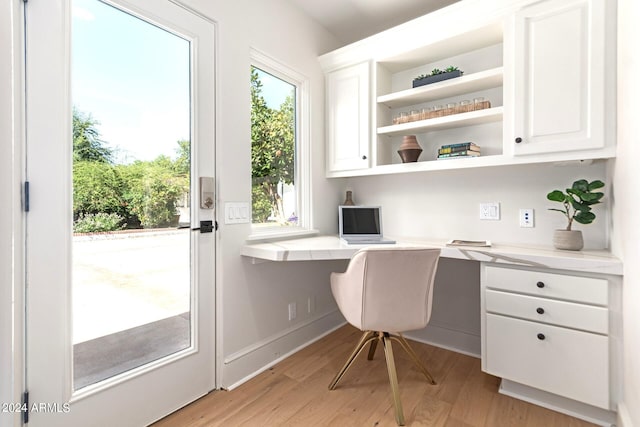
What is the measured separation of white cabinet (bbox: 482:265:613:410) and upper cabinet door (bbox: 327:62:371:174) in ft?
4.21

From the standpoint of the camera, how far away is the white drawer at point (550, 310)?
147 centimetres

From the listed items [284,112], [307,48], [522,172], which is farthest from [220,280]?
[522,172]

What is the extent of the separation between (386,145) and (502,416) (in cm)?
195

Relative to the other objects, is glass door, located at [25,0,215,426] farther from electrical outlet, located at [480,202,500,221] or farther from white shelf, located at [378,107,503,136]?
electrical outlet, located at [480,202,500,221]

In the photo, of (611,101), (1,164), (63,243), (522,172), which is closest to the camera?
(1,164)

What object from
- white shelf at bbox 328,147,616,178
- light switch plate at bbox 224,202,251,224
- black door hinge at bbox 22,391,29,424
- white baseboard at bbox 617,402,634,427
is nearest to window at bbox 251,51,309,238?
light switch plate at bbox 224,202,251,224

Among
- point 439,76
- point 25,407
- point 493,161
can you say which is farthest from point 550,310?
point 25,407

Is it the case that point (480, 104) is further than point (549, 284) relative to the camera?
Yes

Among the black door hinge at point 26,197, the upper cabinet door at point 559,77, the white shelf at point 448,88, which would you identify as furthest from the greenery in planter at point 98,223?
the upper cabinet door at point 559,77

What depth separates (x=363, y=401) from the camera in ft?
5.66

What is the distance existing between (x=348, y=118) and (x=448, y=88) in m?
0.78

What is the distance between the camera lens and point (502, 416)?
1588mm

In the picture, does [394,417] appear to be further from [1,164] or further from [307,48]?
[307,48]

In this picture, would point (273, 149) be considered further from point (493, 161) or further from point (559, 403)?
point (559, 403)
